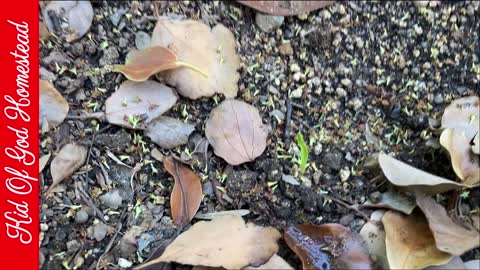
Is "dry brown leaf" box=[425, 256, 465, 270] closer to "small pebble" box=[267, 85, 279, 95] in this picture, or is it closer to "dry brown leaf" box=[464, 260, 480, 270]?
"dry brown leaf" box=[464, 260, 480, 270]

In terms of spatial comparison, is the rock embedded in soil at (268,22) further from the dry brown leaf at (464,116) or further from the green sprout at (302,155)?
the dry brown leaf at (464,116)

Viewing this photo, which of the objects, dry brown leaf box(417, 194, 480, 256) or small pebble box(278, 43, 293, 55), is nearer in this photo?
dry brown leaf box(417, 194, 480, 256)

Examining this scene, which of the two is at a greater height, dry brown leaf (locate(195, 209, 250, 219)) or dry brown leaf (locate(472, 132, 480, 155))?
dry brown leaf (locate(472, 132, 480, 155))

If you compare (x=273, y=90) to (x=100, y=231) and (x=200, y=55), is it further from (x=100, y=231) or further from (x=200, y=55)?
(x=100, y=231)

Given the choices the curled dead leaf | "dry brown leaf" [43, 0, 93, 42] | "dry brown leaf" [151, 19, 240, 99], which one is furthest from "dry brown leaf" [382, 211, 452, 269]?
"dry brown leaf" [43, 0, 93, 42]

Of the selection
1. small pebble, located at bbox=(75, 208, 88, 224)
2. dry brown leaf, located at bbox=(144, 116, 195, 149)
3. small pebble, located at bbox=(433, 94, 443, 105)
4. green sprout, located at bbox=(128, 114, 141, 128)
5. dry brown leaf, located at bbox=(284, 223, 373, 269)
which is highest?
small pebble, located at bbox=(433, 94, 443, 105)

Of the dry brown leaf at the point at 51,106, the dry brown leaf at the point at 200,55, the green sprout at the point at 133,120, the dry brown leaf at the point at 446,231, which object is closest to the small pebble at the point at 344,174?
the dry brown leaf at the point at 446,231
